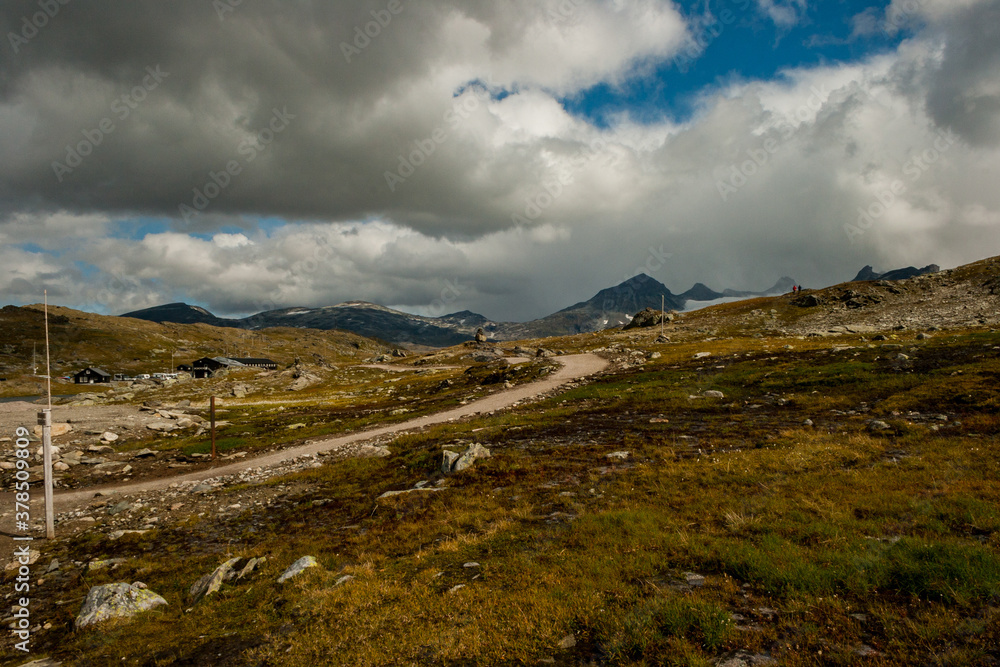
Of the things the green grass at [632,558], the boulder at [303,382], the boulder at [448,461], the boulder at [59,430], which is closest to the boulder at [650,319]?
the boulder at [303,382]

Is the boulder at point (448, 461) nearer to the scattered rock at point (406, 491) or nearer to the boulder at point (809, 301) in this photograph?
the scattered rock at point (406, 491)

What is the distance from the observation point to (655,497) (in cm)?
1334

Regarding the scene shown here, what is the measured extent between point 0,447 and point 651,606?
5195cm

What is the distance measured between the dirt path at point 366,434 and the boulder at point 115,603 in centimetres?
1612

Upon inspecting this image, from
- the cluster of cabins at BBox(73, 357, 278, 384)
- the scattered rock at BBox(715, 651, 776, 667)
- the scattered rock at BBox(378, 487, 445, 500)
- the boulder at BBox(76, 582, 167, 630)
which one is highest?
the cluster of cabins at BBox(73, 357, 278, 384)

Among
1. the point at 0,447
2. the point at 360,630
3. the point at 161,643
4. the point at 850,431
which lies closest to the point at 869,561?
the point at 360,630

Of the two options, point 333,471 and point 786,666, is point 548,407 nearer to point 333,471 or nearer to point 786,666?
point 333,471

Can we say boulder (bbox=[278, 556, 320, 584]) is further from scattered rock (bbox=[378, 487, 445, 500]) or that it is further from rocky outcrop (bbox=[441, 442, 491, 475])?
rocky outcrop (bbox=[441, 442, 491, 475])

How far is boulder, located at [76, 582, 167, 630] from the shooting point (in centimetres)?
1034

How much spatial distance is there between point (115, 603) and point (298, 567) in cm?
435

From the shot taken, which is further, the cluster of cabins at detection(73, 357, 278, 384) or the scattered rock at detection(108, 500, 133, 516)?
the cluster of cabins at detection(73, 357, 278, 384)

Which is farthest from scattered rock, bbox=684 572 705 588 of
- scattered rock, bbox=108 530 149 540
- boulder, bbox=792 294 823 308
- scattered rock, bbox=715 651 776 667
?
boulder, bbox=792 294 823 308

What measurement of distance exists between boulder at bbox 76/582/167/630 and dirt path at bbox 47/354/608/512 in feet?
52.9

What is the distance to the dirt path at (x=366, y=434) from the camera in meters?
24.0
